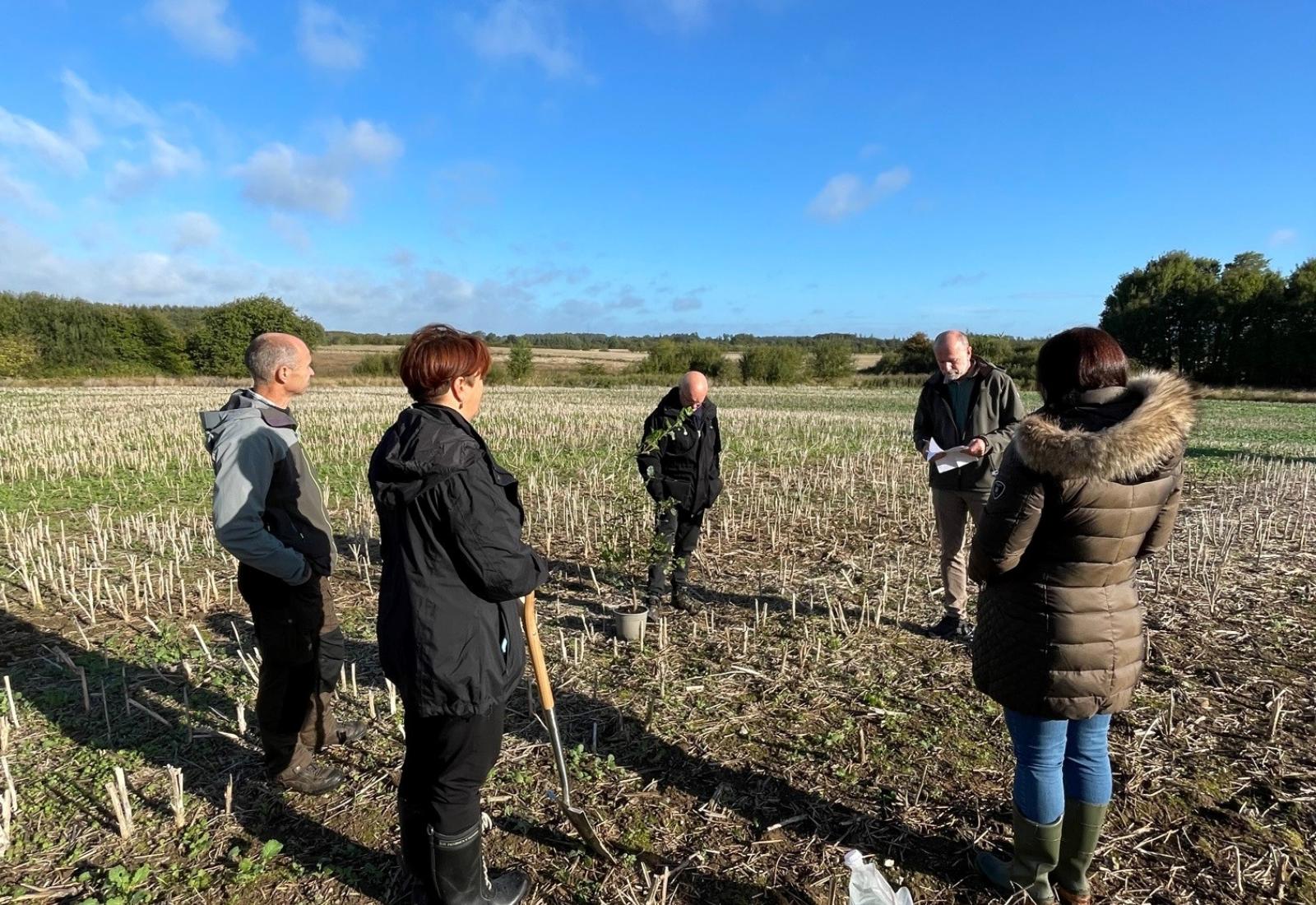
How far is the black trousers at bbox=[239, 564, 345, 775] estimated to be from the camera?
3.18 meters

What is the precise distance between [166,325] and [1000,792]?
70.7 metres

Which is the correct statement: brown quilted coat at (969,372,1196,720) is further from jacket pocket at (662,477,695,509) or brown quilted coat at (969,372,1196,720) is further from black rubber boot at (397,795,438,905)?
jacket pocket at (662,477,695,509)

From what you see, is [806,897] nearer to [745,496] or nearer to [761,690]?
[761,690]

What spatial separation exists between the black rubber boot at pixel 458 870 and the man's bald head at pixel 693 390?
11.9ft

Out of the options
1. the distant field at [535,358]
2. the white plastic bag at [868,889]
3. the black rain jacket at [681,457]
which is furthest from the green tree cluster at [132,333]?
the white plastic bag at [868,889]

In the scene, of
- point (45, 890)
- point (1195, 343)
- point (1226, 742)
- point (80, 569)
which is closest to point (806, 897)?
point (1226, 742)

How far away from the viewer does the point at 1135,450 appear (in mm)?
2135

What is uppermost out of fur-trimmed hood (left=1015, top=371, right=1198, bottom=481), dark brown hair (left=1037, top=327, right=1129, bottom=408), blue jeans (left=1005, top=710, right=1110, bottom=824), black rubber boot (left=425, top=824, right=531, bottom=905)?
dark brown hair (left=1037, top=327, right=1129, bottom=408)

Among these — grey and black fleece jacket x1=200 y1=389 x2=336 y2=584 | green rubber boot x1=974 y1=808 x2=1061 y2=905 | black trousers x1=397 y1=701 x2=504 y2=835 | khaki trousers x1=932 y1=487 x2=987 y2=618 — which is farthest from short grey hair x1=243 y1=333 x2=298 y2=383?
khaki trousers x1=932 y1=487 x2=987 y2=618

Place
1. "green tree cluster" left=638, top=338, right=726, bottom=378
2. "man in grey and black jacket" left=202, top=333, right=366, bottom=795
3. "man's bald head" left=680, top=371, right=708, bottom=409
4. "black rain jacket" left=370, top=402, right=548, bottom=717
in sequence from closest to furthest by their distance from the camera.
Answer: "black rain jacket" left=370, top=402, right=548, bottom=717 → "man in grey and black jacket" left=202, top=333, right=366, bottom=795 → "man's bald head" left=680, top=371, right=708, bottom=409 → "green tree cluster" left=638, top=338, right=726, bottom=378

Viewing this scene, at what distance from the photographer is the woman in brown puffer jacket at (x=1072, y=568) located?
7.25 ft

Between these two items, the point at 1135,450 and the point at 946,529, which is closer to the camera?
the point at 1135,450

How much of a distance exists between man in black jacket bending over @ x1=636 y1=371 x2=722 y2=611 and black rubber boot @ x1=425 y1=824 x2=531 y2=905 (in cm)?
310

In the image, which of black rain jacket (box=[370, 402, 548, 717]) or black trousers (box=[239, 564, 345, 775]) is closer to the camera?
black rain jacket (box=[370, 402, 548, 717])
